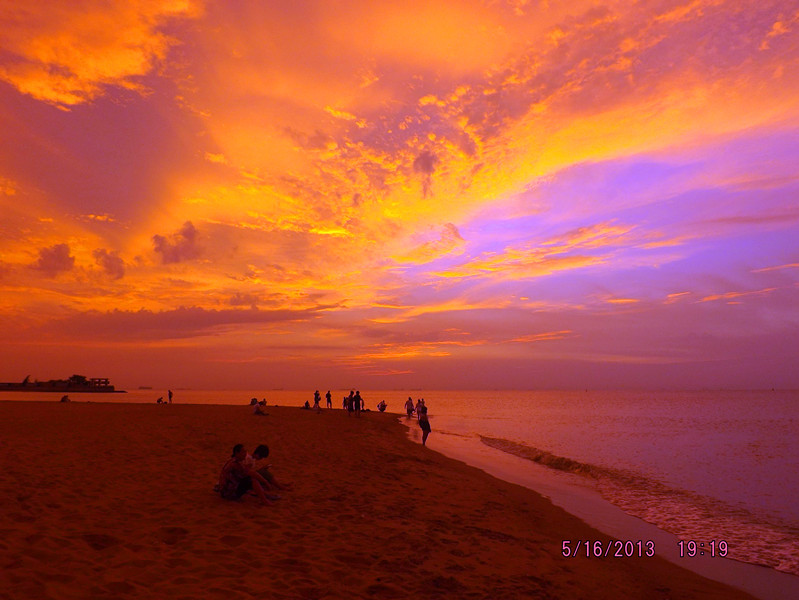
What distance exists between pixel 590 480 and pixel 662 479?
4029mm

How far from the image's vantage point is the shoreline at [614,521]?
9141mm

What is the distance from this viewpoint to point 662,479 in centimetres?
2155

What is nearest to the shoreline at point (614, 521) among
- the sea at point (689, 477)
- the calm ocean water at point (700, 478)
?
the sea at point (689, 477)

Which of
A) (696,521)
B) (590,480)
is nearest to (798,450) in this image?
(590,480)

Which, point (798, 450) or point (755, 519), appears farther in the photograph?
point (798, 450)

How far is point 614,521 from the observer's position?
13.3 meters

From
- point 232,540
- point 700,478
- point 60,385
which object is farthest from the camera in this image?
point 60,385

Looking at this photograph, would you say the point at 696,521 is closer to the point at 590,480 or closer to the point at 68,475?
the point at 590,480

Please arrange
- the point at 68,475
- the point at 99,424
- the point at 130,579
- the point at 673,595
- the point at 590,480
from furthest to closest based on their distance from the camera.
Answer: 1. the point at 99,424
2. the point at 590,480
3. the point at 68,475
4. the point at 673,595
5. the point at 130,579
